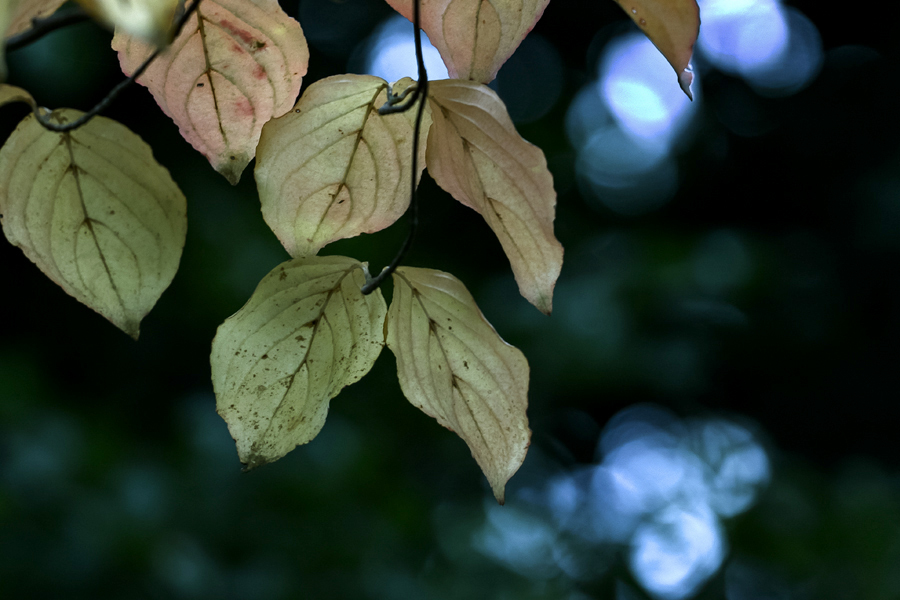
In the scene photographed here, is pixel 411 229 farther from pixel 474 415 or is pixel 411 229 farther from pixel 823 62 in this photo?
pixel 823 62

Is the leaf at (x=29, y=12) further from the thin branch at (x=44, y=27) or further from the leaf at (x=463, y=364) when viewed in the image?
the leaf at (x=463, y=364)

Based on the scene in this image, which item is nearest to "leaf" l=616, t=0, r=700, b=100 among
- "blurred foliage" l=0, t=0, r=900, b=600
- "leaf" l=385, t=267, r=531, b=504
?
"leaf" l=385, t=267, r=531, b=504

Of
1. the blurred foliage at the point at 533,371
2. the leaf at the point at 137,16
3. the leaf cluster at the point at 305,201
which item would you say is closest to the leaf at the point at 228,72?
the leaf cluster at the point at 305,201

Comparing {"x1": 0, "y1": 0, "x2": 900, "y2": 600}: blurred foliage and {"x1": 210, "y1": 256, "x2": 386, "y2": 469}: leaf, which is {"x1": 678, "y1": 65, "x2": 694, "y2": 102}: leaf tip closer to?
{"x1": 210, "y1": 256, "x2": 386, "y2": 469}: leaf

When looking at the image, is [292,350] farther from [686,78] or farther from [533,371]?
[533,371]

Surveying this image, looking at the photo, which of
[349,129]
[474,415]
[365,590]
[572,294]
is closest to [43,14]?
[349,129]

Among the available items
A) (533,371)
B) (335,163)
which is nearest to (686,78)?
(335,163)
